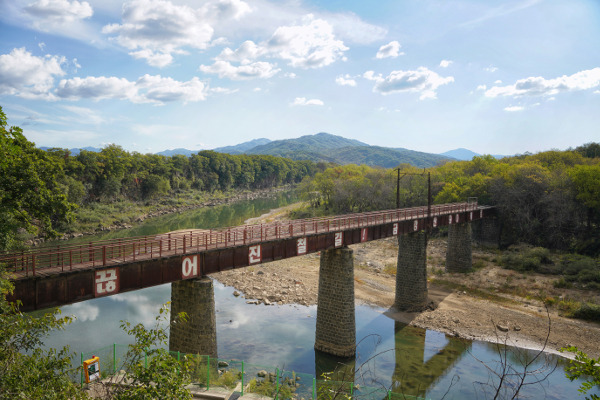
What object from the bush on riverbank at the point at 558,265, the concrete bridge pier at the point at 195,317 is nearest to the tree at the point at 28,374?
the concrete bridge pier at the point at 195,317

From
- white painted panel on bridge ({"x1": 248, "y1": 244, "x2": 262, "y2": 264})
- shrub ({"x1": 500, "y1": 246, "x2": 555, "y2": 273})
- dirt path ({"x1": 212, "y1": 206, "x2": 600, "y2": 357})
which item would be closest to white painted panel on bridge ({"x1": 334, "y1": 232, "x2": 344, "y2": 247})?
white painted panel on bridge ({"x1": 248, "y1": 244, "x2": 262, "y2": 264})

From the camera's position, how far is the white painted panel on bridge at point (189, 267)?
16.8 metres

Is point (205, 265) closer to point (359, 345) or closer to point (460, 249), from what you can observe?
point (359, 345)

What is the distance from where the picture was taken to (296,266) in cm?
4409

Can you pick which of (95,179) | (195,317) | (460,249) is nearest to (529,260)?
(460,249)

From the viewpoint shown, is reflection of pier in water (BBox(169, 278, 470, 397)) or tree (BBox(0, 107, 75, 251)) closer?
tree (BBox(0, 107, 75, 251))

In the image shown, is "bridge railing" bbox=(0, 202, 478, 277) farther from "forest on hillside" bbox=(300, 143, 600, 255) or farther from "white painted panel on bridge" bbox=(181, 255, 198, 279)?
"forest on hillside" bbox=(300, 143, 600, 255)

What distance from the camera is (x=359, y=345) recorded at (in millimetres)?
24906

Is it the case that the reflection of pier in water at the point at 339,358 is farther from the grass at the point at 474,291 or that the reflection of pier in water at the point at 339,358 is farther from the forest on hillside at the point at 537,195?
the forest on hillside at the point at 537,195

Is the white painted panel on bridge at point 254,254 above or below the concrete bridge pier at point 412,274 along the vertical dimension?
above

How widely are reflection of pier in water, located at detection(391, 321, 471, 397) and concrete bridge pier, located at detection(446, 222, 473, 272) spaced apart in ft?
50.6

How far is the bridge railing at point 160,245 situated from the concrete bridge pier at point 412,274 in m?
4.05

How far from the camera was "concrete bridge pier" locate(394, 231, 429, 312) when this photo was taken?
101 feet

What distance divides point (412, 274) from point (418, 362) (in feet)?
28.3
